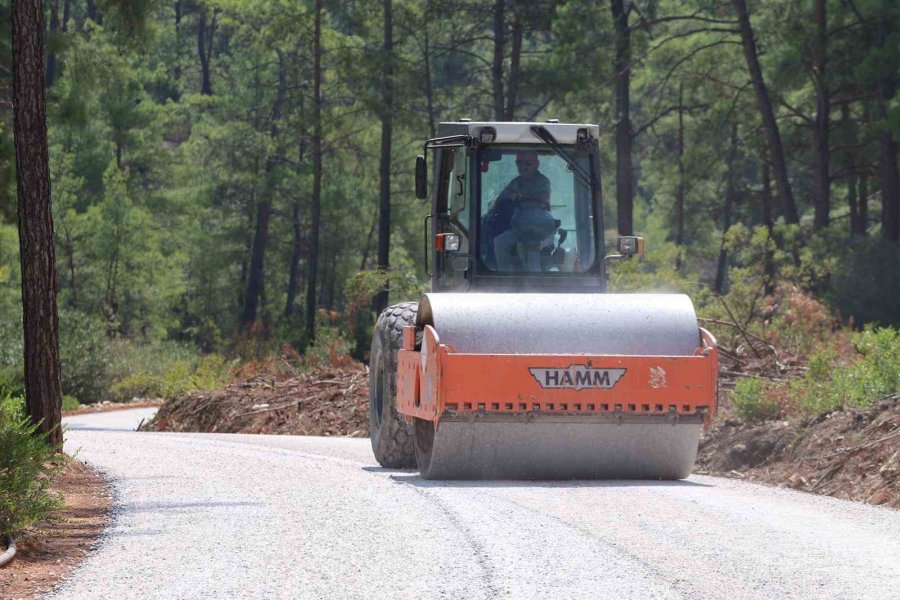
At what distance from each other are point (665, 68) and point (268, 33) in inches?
519

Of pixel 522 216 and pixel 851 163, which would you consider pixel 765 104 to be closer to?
pixel 851 163

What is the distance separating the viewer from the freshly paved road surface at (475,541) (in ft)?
23.6

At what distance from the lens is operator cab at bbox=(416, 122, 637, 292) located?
13.1m

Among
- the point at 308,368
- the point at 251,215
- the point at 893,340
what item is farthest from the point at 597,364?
the point at 251,215

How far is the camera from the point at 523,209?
43.4ft

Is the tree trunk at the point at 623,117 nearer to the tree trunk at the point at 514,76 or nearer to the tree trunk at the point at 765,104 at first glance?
the tree trunk at the point at 514,76

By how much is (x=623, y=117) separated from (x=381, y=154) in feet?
36.3

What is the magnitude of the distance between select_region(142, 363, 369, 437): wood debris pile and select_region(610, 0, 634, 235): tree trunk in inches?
493

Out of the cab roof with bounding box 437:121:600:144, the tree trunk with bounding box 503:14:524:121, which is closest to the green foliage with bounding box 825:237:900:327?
the tree trunk with bounding box 503:14:524:121

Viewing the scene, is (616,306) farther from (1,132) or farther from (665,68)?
(665,68)

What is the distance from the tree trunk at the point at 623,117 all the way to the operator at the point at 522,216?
73.4ft

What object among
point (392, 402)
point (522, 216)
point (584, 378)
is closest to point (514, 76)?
point (522, 216)

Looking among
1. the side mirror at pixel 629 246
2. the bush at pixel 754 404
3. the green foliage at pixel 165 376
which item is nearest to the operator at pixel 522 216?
the side mirror at pixel 629 246

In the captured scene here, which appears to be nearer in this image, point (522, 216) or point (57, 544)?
point (57, 544)
